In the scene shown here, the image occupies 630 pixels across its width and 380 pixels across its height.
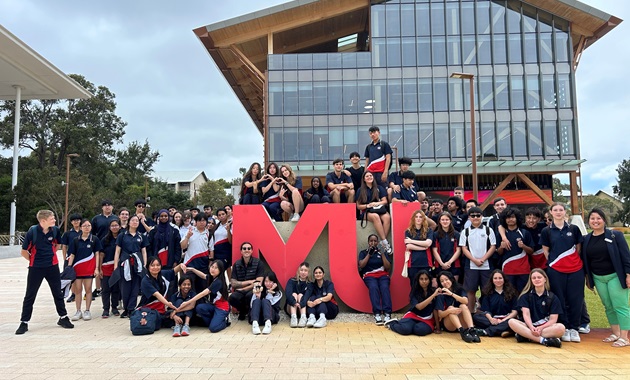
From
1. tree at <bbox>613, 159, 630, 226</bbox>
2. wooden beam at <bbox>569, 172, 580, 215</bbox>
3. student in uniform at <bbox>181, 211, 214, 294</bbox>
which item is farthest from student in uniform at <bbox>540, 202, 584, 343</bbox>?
tree at <bbox>613, 159, 630, 226</bbox>

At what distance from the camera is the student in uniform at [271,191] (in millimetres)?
8570

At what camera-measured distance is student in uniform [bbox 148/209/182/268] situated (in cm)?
819

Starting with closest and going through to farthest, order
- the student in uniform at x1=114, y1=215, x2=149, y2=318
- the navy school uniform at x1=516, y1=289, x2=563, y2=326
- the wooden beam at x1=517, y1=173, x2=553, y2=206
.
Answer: the navy school uniform at x1=516, y1=289, x2=563, y2=326, the student in uniform at x1=114, y1=215, x2=149, y2=318, the wooden beam at x1=517, y1=173, x2=553, y2=206

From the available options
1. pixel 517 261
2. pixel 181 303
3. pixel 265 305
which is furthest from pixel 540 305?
pixel 181 303

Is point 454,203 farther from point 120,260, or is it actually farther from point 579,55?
point 579,55

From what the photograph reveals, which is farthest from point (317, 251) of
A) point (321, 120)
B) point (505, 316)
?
point (321, 120)

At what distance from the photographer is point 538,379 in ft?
14.7

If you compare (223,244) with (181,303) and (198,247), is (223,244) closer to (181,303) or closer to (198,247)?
(198,247)

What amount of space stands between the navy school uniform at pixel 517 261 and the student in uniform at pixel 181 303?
481cm

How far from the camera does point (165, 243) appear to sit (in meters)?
8.23

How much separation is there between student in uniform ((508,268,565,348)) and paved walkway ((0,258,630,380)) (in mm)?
151

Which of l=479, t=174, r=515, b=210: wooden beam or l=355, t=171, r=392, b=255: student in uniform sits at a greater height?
l=479, t=174, r=515, b=210: wooden beam

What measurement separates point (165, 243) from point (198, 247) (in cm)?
74

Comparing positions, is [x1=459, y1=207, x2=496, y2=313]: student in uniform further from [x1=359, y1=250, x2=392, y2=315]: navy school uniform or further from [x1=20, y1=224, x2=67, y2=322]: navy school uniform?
[x1=20, y1=224, x2=67, y2=322]: navy school uniform
